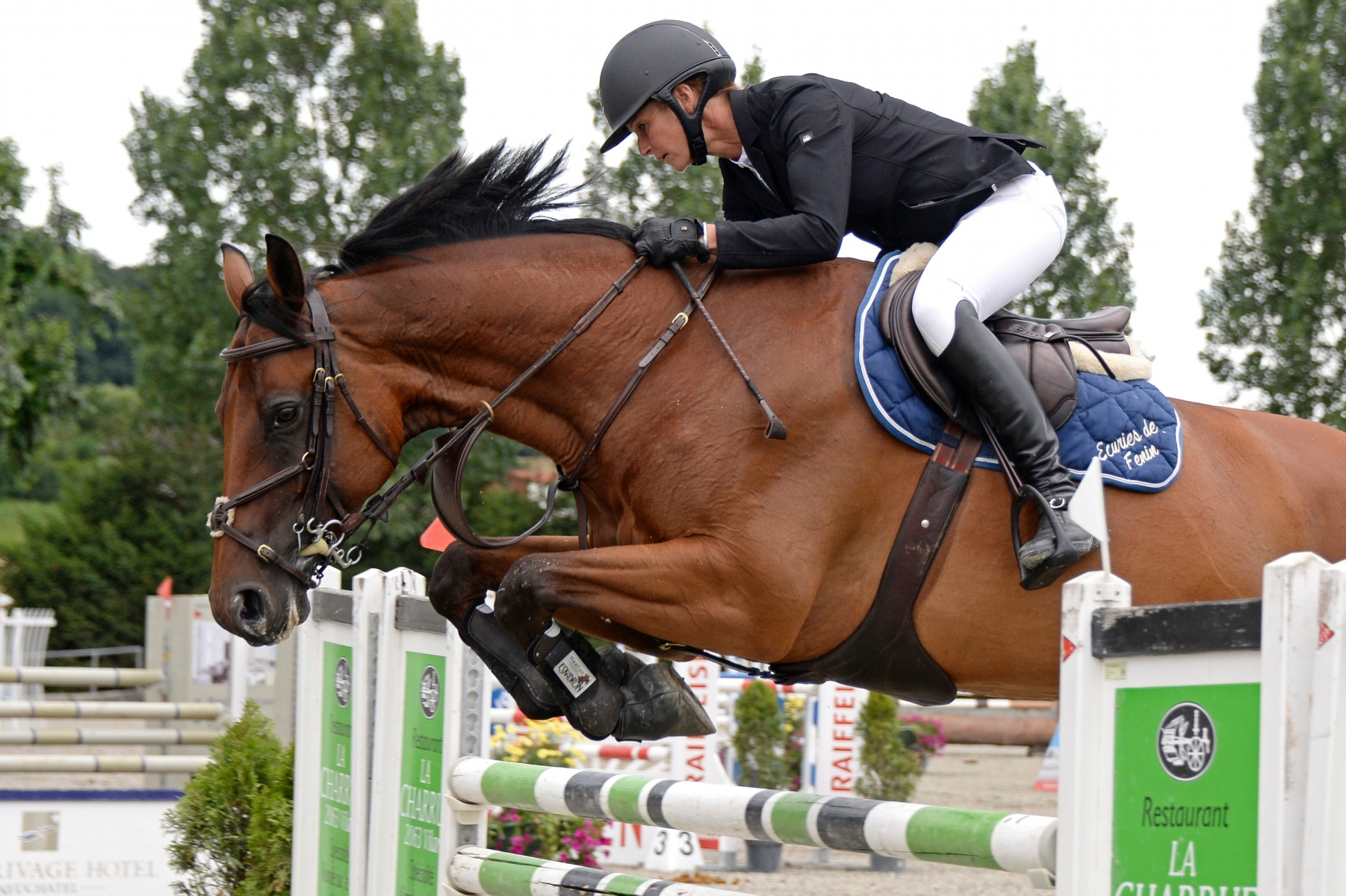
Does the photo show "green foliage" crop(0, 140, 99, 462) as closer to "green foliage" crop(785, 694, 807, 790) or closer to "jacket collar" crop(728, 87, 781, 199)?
"green foliage" crop(785, 694, 807, 790)

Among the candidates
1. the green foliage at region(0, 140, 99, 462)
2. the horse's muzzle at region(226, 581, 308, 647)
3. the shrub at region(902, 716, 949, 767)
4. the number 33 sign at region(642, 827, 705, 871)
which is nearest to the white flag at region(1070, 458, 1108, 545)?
the horse's muzzle at region(226, 581, 308, 647)

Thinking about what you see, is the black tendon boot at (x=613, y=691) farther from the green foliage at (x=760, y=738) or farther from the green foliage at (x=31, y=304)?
→ the green foliage at (x=31, y=304)

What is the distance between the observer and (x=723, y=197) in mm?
3551

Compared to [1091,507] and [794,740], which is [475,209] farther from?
[794,740]

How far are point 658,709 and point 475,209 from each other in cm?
136

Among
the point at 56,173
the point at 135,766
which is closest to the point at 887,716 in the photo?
the point at 135,766

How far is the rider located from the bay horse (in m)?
0.14

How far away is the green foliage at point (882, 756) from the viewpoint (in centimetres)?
855

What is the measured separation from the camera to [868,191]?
3207 millimetres

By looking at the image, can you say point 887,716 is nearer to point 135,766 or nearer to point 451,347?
point 135,766

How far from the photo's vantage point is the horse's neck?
3219mm

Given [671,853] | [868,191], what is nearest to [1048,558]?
[868,191]

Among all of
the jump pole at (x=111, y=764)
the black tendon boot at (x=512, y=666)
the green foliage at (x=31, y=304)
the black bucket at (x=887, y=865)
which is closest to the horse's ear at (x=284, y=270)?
the black tendon boot at (x=512, y=666)

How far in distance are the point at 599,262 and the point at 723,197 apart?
0.44m
